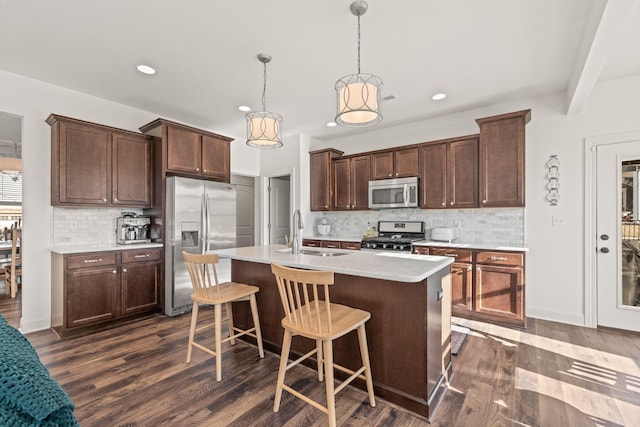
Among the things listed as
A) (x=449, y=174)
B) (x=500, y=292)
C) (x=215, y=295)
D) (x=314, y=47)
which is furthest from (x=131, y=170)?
(x=500, y=292)

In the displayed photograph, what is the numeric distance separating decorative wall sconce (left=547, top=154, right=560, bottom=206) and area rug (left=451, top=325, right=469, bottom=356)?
1855 millimetres

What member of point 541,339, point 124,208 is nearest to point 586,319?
point 541,339

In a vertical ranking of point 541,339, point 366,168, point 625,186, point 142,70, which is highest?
point 142,70

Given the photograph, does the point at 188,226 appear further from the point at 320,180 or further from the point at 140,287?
the point at 320,180

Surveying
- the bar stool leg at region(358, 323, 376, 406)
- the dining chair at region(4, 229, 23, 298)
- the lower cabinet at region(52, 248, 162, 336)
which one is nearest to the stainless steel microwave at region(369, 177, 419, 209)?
the bar stool leg at region(358, 323, 376, 406)

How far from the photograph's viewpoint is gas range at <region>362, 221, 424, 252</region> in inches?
163

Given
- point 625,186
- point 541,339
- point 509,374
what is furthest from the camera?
point 625,186

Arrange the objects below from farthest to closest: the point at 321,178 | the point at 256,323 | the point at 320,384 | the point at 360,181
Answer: the point at 321,178, the point at 360,181, the point at 256,323, the point at 320,384

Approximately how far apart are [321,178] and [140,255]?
292cm

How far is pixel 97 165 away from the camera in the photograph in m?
3.55

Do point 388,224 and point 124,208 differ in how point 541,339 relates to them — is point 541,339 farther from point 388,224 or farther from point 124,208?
point 124,208

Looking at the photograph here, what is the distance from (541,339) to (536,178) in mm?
1852

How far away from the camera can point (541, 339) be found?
3051 mm

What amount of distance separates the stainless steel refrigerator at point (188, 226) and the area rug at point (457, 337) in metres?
3.08
